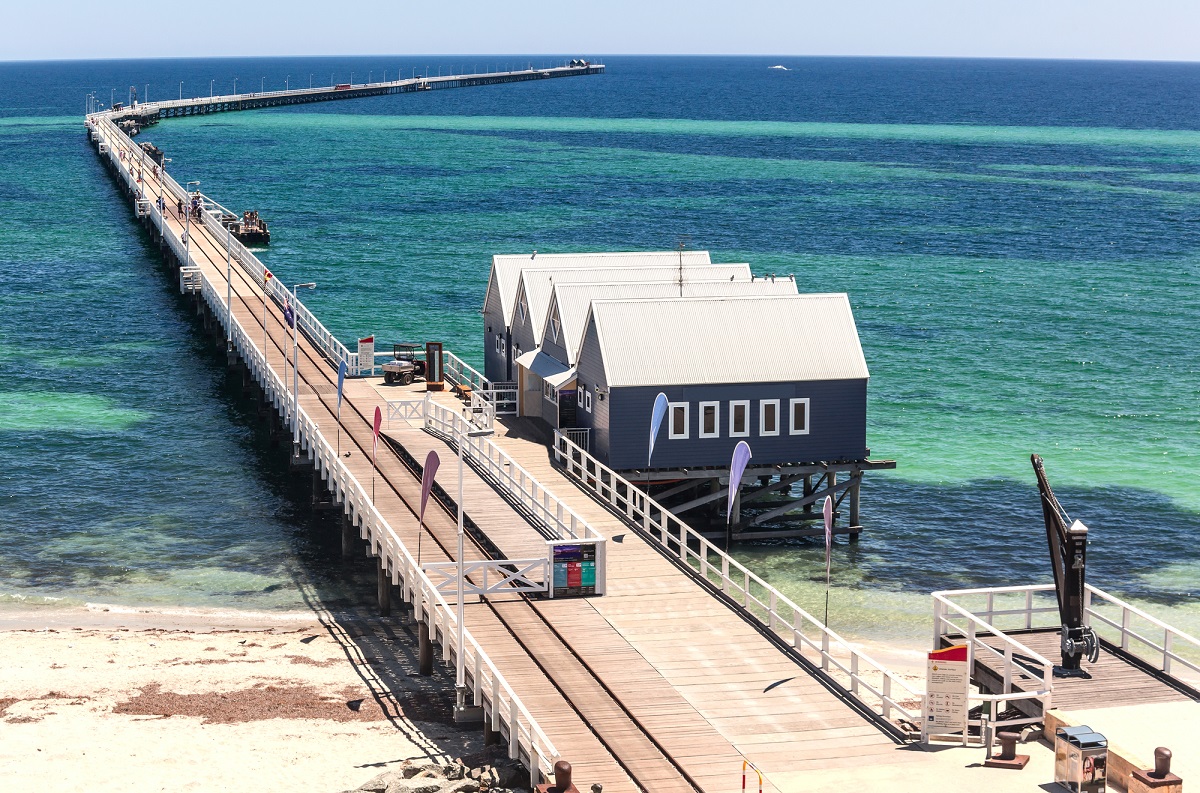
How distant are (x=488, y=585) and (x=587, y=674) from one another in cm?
679

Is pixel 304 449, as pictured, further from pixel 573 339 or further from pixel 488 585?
pixel 488 585

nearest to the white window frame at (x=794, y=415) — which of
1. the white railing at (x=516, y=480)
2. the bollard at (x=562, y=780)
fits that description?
the white railing at (x=516, y=480)

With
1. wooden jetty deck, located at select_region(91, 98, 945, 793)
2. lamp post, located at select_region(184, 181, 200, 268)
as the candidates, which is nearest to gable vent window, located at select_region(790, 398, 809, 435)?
wooden jetty deck, located at select_region(91, 98, 945, 793)

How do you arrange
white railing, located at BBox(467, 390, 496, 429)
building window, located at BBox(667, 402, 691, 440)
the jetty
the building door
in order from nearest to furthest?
the jetty
building window, located at BBox(667, 402, 691, 440)
the building door
white railing, located at BBox(467, 390, 496, 429)

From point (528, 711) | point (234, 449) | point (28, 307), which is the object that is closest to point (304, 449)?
point (234, 449)

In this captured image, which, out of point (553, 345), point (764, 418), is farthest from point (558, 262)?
point (764, 418)

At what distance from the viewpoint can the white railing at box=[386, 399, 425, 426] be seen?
190ft

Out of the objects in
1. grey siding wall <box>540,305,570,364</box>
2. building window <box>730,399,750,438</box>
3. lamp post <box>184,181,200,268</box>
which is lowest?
building window <box>730,399,750,438</box>

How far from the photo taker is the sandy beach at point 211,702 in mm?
33469

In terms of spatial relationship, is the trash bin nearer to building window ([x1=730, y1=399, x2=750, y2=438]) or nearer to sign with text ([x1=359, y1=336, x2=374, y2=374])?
building window ([x1=730, y1=399, x2=750, y2=438])

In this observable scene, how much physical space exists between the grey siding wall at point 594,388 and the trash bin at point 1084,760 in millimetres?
24974

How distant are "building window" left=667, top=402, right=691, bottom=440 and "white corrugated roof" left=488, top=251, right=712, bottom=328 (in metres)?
11.6

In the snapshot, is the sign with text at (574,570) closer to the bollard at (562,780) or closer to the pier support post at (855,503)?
the bollard at (562,780)

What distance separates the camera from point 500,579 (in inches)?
1572
